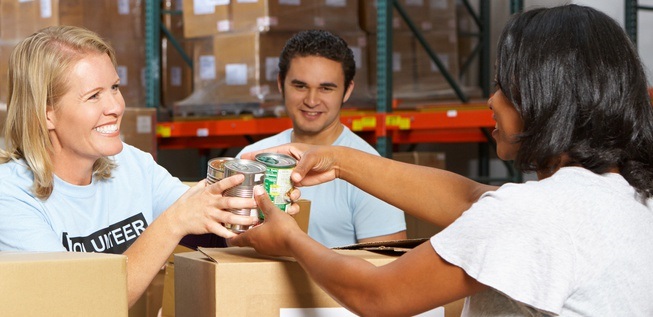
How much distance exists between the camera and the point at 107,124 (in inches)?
75.4

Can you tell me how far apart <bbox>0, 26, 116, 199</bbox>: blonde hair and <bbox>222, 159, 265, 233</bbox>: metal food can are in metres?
0.60

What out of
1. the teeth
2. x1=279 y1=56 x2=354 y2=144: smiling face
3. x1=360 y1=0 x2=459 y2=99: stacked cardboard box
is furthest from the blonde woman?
x1=360 y1=0 x2=459 y2=99: stacked cardboard box

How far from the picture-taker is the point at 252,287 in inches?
52.0

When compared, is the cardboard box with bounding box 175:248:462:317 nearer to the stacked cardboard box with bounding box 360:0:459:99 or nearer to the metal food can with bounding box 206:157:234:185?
the metal food can with bounding box 206:157:234:185

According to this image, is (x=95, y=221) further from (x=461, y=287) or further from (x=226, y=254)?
(x=461, y=287)

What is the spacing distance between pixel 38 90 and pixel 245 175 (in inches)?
27.2

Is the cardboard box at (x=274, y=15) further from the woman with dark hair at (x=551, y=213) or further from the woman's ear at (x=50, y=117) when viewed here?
the woman with dark hair at (x=551, y=213)

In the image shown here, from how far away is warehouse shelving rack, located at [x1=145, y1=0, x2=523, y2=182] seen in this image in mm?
4660

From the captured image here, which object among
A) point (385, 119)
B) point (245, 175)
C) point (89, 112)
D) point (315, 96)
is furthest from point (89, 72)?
point (385, 119)

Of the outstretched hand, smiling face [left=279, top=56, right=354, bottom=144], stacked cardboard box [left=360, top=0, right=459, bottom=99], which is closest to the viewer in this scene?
the outstretched hand

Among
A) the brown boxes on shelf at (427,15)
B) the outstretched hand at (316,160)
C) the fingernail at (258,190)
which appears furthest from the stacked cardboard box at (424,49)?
the fingernail at (258,190)

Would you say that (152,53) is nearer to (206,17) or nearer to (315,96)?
(206,17)

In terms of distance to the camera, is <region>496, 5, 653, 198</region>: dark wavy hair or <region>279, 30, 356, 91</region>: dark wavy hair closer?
<region>496, 5, 653, 198</region>: dark wavy hair

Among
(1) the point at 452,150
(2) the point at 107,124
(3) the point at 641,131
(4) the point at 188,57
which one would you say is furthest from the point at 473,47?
(3) the point at 641,131
